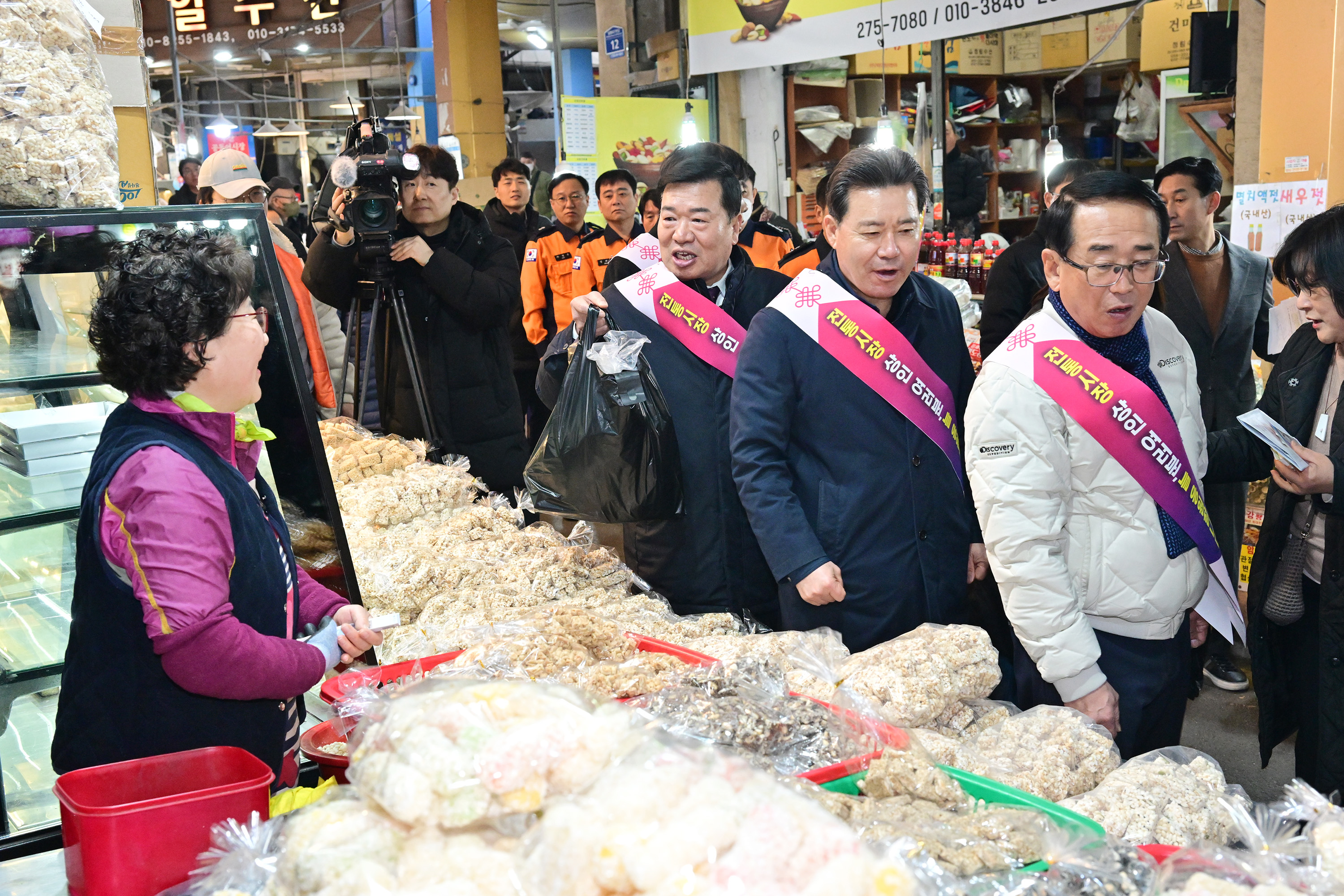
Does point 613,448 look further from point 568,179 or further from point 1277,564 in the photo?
point 568,179

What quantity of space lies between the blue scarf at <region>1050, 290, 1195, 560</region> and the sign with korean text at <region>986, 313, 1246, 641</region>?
0.02 meters

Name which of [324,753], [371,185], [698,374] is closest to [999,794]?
[324,753]

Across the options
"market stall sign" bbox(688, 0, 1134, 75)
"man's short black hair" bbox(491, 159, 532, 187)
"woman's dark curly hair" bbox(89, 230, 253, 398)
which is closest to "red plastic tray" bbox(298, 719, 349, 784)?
"woman's dark curly hair" bbox(89, 230, 253, 398)

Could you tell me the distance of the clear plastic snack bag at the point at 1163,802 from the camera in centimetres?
137

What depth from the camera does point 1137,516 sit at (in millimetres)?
2029

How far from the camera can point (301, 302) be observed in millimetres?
4449

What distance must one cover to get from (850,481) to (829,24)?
4.65m

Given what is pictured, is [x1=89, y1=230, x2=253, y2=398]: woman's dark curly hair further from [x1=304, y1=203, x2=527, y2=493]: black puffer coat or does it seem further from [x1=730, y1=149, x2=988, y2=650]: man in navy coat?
[x1=304, y1=203, x2=527, y2=493]: black puffer coat

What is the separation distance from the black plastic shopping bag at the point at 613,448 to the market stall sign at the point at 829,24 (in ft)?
11.3

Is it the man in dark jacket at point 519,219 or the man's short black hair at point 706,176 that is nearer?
the man's short black hair at point 706,176

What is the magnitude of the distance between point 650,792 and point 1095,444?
4.60 ft

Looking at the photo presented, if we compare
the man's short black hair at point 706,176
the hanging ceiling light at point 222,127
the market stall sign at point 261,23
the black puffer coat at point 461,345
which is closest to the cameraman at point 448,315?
the black puffer coat at point 461,345

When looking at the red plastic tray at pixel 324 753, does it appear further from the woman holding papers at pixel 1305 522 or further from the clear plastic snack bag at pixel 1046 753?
the woman holding papers at pixel 1305 522

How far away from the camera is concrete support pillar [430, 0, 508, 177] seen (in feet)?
36.4
